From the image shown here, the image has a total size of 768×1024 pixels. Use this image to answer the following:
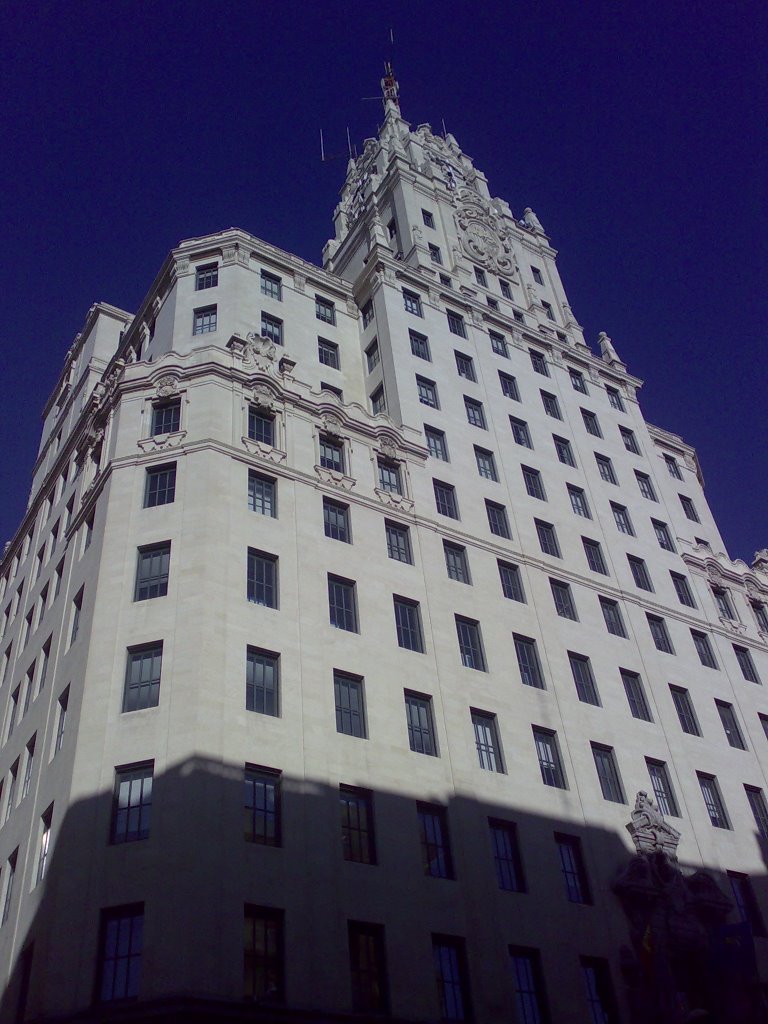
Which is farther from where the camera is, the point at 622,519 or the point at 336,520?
the point at 622,519

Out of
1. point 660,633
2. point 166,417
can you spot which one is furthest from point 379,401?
point 660,633

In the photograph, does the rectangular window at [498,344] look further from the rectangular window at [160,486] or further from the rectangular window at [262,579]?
the rectangular window at [262,579]

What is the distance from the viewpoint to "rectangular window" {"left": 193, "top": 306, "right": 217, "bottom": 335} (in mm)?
48719

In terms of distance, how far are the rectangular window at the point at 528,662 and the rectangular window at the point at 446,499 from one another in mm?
6626

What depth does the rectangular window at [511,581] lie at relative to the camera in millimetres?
44562

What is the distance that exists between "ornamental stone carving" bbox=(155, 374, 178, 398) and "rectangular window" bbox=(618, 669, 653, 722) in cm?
2273

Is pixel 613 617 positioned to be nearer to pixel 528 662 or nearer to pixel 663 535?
pixel 528 662

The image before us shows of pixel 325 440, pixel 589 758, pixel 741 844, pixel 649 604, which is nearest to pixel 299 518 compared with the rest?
pixel 325 440

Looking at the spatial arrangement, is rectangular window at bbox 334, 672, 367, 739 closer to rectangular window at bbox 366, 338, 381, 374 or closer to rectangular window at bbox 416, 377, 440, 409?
rectangular window at bbox 416, 377, 440, 409

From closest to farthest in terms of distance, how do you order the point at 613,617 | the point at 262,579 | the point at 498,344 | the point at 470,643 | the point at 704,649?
1. the point at 262,579
2. the point at 470,643
3. the point at 613,617
4. the point at 704,649
5. the point at 498,344

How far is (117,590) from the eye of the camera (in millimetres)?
35594

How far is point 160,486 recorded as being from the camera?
39812mm

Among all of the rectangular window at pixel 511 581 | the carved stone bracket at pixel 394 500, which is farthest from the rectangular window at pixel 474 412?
the rectangular window at pixel 511 581

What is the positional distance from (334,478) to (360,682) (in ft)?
33.0
